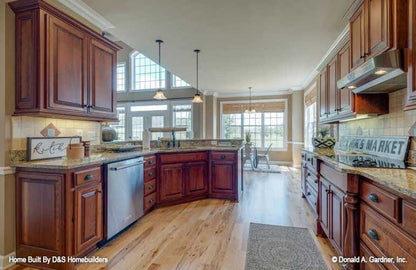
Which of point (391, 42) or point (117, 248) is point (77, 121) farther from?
point (391, 42)

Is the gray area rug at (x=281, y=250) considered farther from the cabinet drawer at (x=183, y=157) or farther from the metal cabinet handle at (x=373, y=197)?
the cabinet drawer at (x=183, y=157)

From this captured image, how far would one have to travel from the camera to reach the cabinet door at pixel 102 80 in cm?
244

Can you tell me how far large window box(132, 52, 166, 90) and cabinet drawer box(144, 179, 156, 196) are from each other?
19.6 feet

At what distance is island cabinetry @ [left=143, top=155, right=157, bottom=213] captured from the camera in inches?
115

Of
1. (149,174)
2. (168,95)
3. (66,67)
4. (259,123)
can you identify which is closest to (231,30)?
(66,67)

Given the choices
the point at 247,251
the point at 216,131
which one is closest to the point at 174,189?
the point at 247,251

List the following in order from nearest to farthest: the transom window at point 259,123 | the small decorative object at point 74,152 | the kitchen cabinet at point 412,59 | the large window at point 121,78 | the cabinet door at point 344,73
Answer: the kitchen cabinet at point 412,59, the small decorative object at point 74,152, the cabinet door at point 344,73, the transom window at point 259,123, the large window at point 121,78

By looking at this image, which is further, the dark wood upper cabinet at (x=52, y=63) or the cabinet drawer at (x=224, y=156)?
the cabinet drawer at (x=224, y=156)

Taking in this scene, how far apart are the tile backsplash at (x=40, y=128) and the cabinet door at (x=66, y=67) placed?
313mm

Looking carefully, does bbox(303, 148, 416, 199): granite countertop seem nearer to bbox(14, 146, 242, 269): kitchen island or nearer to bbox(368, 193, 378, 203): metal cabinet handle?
bbox(368, 193, 378, 203): metal cabinet handle

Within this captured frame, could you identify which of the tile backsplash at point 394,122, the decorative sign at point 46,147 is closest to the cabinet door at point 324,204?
the tile backsplash at point 394,122

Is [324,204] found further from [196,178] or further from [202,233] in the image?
[196,178]

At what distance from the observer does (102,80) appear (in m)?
2.58

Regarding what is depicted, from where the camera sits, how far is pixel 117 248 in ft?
6.97
